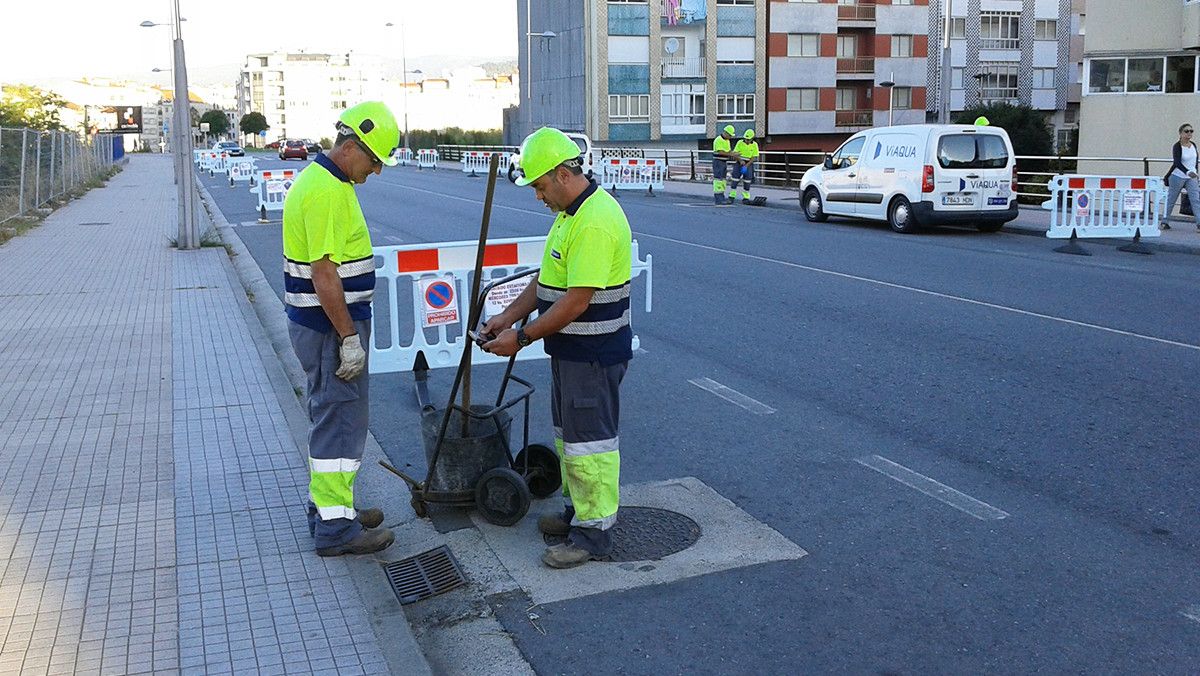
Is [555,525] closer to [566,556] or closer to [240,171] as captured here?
[566,556]

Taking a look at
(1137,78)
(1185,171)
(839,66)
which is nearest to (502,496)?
(1185,171)

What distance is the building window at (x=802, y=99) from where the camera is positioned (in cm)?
7356

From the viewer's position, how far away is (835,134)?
75.6m

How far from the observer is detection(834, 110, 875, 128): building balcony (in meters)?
74.8

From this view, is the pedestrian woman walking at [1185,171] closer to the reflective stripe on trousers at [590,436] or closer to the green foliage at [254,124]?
the reflective stripe on trousers at [590,436]

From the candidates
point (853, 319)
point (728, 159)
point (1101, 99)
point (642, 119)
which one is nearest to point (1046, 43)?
point (642, 119)

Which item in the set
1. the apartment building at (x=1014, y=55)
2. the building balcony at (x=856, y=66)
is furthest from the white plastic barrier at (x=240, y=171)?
the apartment building at (x=1014, y=55)

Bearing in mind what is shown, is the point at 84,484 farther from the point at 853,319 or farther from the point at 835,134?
the point at 835,134

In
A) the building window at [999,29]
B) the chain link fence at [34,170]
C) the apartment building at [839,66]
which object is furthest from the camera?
the building window at [999,29]

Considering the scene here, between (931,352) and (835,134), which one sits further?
(835,134)

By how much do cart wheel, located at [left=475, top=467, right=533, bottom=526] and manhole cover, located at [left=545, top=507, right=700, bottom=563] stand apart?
0.67 feet

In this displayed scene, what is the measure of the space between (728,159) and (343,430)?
24452mm

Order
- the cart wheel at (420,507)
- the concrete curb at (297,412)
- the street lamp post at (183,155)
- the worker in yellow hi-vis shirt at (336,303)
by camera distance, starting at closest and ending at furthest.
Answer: the concrete curb at (297,412)
the worker in yellow hi-vis shirt at (336,303)
the cart wheel at (420,507)
the street lamp post at (183,155)

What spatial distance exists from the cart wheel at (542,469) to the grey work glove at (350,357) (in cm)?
112
